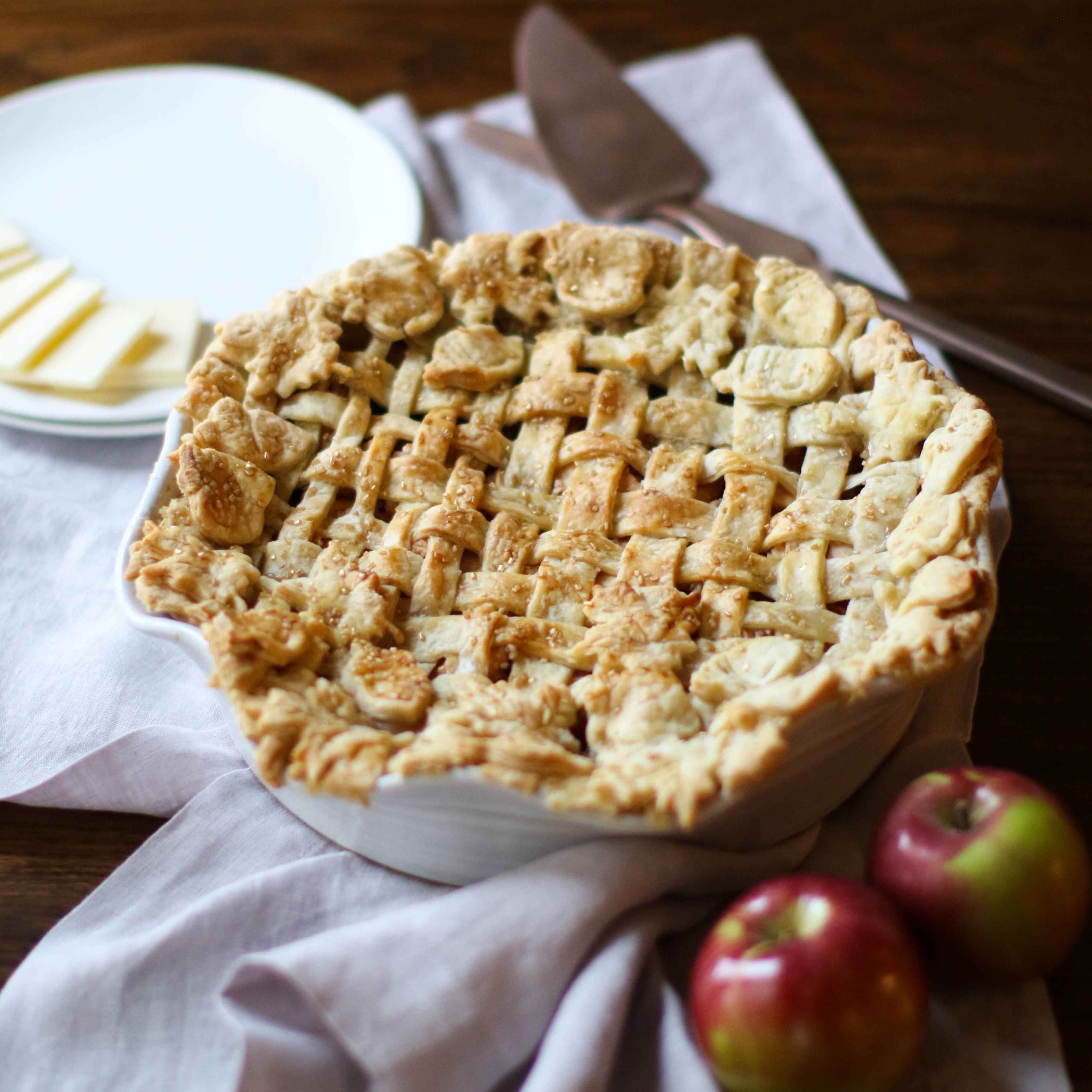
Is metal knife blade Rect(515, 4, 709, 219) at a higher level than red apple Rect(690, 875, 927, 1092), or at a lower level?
higher

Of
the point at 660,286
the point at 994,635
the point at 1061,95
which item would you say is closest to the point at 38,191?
the point at 660,286

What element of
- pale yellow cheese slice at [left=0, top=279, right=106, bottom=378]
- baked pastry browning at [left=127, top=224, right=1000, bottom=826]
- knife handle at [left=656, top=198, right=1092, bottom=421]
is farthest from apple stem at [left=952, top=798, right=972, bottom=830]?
pale yellow cheese slice at [left=0, top=279, right=106, bottom=378]

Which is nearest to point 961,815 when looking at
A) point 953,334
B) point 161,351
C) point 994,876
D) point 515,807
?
point 994,876

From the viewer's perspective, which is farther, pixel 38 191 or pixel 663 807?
pixel 38 191

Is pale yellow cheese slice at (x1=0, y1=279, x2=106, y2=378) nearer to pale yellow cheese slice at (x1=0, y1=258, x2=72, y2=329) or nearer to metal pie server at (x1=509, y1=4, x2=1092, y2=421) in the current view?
pale yellow cheese slice at (x1=0, y1=258, x2=72, y2=329)

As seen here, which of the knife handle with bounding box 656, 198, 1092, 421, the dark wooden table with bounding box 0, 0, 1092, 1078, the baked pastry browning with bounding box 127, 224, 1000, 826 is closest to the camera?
the baked pastry browning with bounding box 127, 224, 1000, 826

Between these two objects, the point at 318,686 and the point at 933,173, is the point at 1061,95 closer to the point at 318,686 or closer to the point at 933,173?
the point at 933,173
